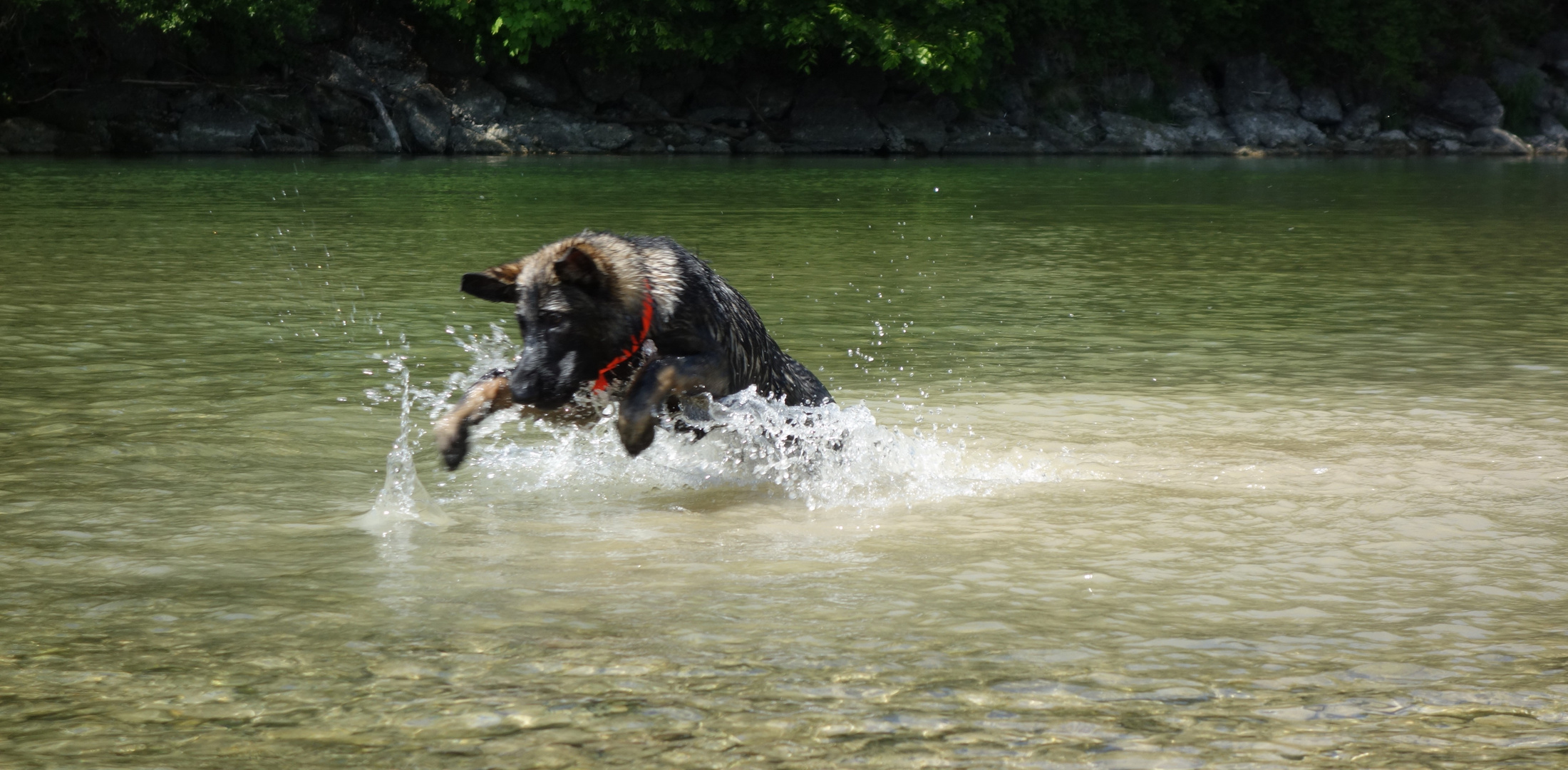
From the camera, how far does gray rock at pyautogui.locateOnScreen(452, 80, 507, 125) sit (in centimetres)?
4084

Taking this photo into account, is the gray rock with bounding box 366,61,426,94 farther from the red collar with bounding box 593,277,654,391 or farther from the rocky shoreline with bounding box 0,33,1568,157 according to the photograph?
the red collar with bounding box 593,277,654,391

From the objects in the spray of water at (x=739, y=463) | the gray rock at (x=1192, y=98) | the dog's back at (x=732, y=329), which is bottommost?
the spray of water at (x=739, y=463)

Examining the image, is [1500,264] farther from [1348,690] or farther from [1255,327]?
[1348,690]

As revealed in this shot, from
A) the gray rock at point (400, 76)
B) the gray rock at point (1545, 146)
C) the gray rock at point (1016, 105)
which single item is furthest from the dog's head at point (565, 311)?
the gray rock at point (1545, 146)

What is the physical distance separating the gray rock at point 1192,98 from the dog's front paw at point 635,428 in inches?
1766

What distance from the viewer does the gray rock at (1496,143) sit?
47.9m

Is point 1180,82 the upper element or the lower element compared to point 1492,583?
upper

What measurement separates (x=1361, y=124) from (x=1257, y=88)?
3.56 metres

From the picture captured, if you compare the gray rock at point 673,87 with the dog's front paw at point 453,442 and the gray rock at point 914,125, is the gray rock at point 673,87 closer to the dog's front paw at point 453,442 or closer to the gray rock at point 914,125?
the gray rock at point 914,125

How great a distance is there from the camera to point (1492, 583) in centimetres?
503

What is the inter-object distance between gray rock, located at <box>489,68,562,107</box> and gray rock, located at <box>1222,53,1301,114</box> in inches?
834

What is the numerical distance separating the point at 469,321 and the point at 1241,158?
1470 inches

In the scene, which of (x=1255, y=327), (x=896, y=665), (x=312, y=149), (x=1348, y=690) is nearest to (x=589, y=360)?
(x=896, y=665)

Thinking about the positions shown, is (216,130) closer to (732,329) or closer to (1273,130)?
(1273,130)
